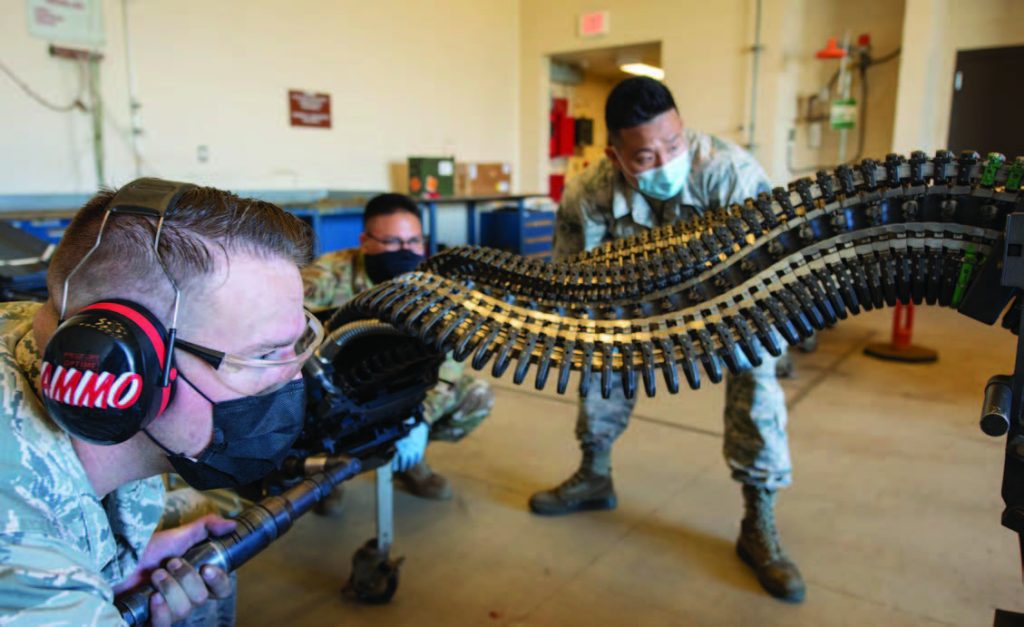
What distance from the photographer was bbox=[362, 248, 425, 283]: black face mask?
7.14 ft

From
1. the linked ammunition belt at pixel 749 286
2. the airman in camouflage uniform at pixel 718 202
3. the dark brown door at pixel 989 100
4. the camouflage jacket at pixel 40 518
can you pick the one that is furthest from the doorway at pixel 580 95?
the camouflage jacket at pixel 40 518

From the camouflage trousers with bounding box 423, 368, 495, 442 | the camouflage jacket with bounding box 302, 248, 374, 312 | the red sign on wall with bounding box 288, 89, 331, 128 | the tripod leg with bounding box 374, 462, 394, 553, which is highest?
the red sign on wall with bounding box 288, 89, 331, 128

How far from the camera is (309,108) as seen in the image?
Answer: 5.58 metres

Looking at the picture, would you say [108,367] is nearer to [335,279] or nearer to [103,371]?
[103,371]

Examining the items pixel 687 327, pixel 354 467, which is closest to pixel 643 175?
pixel 687 327

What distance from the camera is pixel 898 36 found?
18.9 feet

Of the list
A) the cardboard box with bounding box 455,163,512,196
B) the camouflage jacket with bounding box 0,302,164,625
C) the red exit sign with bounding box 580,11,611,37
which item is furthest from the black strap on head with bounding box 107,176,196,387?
the red exit sign with bounding box 580,11,611,37

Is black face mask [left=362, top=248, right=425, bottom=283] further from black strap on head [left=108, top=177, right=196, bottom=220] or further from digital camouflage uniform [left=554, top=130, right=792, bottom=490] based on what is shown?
black strap on head [left=108, top=177, right=196, bottom=220]

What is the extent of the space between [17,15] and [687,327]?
14.5 ft

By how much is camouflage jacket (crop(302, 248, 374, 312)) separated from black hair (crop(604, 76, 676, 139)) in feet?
3.16

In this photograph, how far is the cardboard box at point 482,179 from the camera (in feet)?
22.3

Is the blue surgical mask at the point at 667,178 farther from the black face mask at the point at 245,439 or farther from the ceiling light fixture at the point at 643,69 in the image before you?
the ceiling light fixture at the point at 643,69

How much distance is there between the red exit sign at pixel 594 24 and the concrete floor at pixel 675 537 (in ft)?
16.6

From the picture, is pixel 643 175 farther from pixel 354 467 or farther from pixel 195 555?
pixel 195 555
